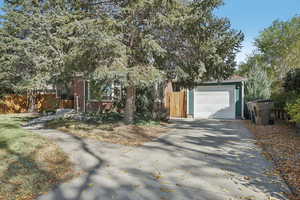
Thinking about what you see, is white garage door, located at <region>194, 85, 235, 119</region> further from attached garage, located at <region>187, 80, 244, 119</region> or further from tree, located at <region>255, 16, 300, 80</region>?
tree, located at <region>255, 16, 300, 80</region>

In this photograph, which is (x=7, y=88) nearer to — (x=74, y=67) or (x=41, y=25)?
(x=41, y=25)

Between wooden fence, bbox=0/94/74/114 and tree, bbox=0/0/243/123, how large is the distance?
343 inches

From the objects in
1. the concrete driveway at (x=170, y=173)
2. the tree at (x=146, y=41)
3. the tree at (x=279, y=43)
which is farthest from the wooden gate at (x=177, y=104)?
the tree at (x=279, y=43)

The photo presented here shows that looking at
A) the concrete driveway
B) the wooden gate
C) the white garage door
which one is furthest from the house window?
the concrete driveway

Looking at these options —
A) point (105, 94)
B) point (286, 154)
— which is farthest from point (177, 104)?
point (286, 154)

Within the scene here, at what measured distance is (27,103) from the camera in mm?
18031

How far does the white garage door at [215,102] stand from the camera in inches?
551

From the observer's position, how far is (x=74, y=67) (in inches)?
304

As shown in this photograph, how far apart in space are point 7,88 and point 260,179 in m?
19.7

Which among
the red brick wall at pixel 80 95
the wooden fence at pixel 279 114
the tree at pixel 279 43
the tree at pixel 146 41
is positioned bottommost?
the wooden fence at pixel 279 114

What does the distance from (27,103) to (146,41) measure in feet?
49.7

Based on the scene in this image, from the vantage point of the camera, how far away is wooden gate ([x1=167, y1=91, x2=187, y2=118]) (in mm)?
14828

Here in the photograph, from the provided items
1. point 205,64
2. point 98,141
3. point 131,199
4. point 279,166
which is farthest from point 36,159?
point 205,64

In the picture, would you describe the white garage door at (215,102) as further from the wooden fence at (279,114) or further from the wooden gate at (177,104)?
the wooden fence at (279,114)
